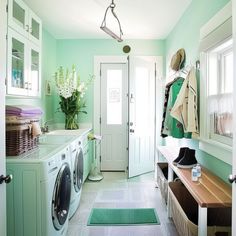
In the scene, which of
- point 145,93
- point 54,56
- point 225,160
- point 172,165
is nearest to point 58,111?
point 54,56

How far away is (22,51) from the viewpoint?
2510 mm

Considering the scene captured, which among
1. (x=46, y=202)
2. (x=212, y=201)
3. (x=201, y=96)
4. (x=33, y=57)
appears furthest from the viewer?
(x=33, y=57)

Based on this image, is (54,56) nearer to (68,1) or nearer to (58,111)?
→ (58,111)

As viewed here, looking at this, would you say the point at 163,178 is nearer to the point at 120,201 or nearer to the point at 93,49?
the point at 120,201

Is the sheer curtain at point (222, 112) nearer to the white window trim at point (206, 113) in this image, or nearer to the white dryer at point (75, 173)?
the white window trim at point (206, 113)

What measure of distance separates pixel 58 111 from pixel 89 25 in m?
1.66

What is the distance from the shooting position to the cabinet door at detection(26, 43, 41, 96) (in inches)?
106

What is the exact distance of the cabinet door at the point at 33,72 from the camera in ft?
8.86

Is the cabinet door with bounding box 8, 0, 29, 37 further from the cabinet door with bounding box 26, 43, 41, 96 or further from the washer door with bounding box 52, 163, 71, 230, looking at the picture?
the washer door with bounding box 52, 163, 71, 230

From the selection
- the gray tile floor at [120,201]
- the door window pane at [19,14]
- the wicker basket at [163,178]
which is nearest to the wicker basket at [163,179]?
the wicker basket at [163,178]

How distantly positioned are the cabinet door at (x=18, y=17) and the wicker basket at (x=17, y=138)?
0.90 meters

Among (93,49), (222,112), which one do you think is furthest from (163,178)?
(93,49)

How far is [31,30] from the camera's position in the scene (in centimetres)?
271

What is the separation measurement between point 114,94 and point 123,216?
245 centimetres
